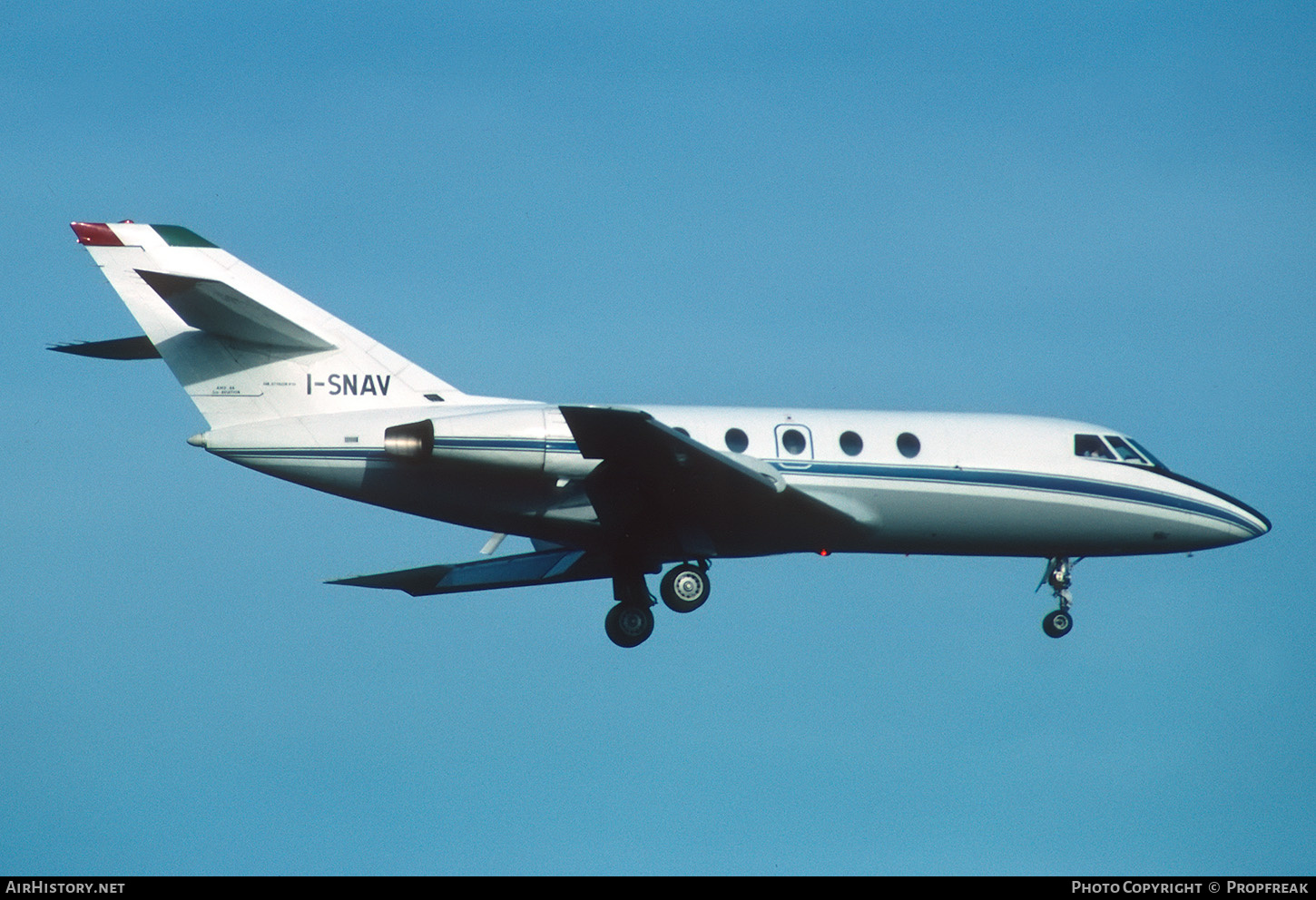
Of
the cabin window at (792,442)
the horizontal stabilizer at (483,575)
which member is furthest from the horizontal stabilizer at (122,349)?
the cabin window at (792,442)

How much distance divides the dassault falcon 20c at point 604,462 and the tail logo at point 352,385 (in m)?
0.03

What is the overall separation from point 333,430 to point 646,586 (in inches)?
207

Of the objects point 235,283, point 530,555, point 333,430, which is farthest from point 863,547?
point 235,283

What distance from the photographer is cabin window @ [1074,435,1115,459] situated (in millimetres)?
26156

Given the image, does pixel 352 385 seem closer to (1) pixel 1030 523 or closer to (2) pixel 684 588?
(2) pixel 684 588

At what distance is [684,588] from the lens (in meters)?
24.2

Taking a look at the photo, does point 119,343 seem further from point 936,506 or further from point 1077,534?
point 1077,534

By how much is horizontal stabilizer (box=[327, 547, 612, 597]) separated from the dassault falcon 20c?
0.03 m

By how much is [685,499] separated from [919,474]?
3.74m

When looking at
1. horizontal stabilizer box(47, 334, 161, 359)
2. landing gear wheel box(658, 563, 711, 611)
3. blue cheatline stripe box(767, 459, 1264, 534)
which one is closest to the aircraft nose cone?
blue cheatline stripe box(767, 459, 1264, 534)

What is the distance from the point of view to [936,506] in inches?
980

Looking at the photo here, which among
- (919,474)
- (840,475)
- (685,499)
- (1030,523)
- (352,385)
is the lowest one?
(685,499)

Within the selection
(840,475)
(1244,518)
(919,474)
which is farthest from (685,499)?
(1244,518)

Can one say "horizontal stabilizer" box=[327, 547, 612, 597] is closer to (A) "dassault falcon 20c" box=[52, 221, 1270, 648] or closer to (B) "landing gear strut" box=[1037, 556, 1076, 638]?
(A) "dassault falcon 20c" box=[52, 221, 1270, 648]
